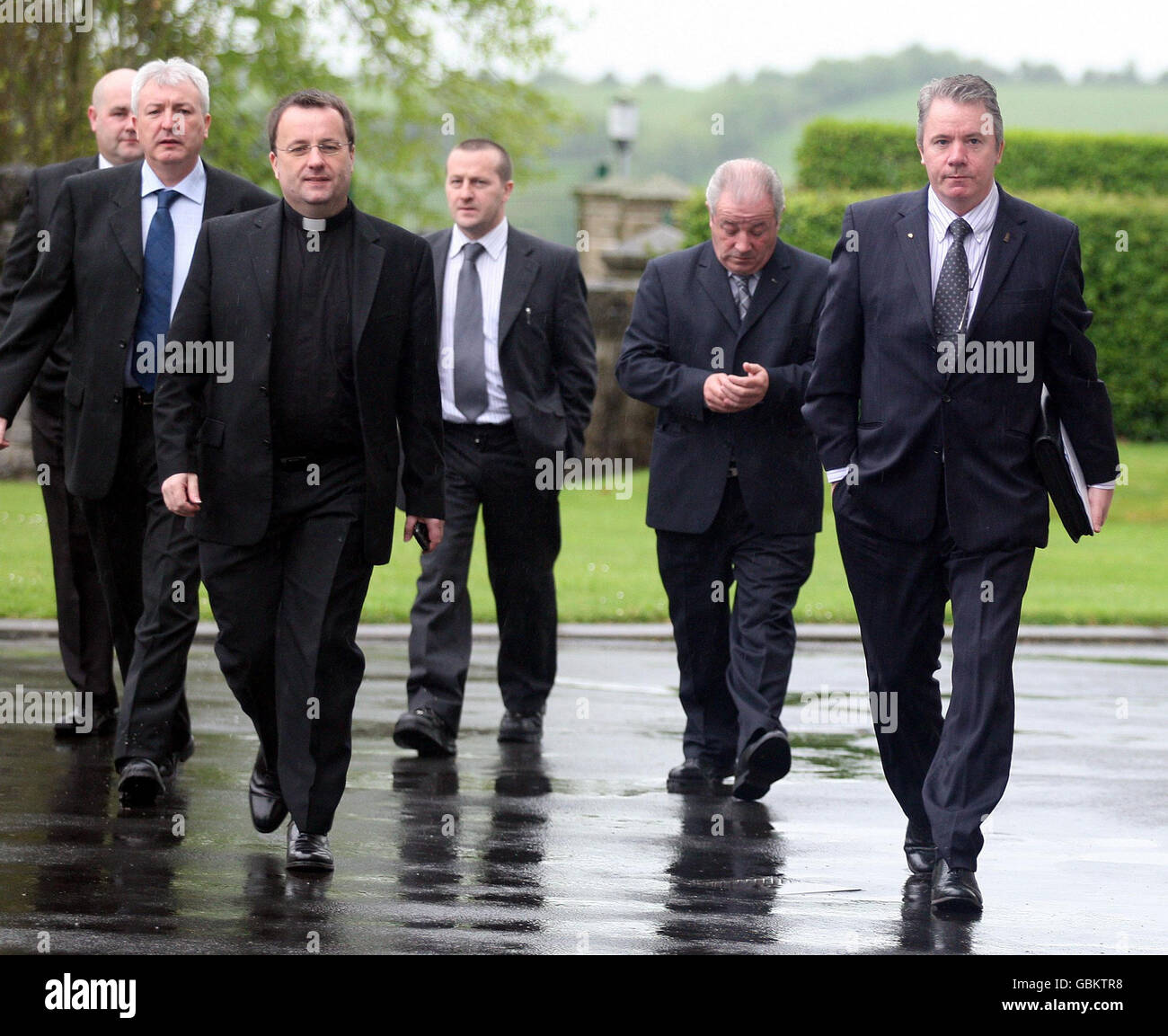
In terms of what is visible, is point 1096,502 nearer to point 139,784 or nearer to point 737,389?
point 737,389

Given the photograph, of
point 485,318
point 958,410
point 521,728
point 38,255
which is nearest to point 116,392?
point 38,255

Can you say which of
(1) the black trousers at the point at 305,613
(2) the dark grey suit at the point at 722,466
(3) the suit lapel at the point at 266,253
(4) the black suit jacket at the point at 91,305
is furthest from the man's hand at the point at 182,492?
(2) the dark grey suit at the point at 722,466

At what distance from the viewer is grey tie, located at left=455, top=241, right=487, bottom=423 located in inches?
358

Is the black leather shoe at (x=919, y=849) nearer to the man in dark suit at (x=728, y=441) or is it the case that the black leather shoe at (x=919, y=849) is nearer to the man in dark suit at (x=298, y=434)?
the man in dark suit at (x=728, y=441)

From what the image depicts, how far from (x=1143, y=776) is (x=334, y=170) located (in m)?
4.23

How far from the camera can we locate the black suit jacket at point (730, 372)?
8031mm

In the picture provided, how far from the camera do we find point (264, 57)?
27.9 m

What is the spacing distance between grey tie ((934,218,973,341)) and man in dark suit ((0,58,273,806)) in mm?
2642

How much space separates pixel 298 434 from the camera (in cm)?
630

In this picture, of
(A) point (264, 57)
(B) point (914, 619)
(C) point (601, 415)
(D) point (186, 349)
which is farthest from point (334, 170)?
(A) point (264, 57)

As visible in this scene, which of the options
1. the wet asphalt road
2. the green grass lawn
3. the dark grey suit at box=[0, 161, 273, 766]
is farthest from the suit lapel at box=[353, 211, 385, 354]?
the green grass lawn

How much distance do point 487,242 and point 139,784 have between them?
3055 mm
